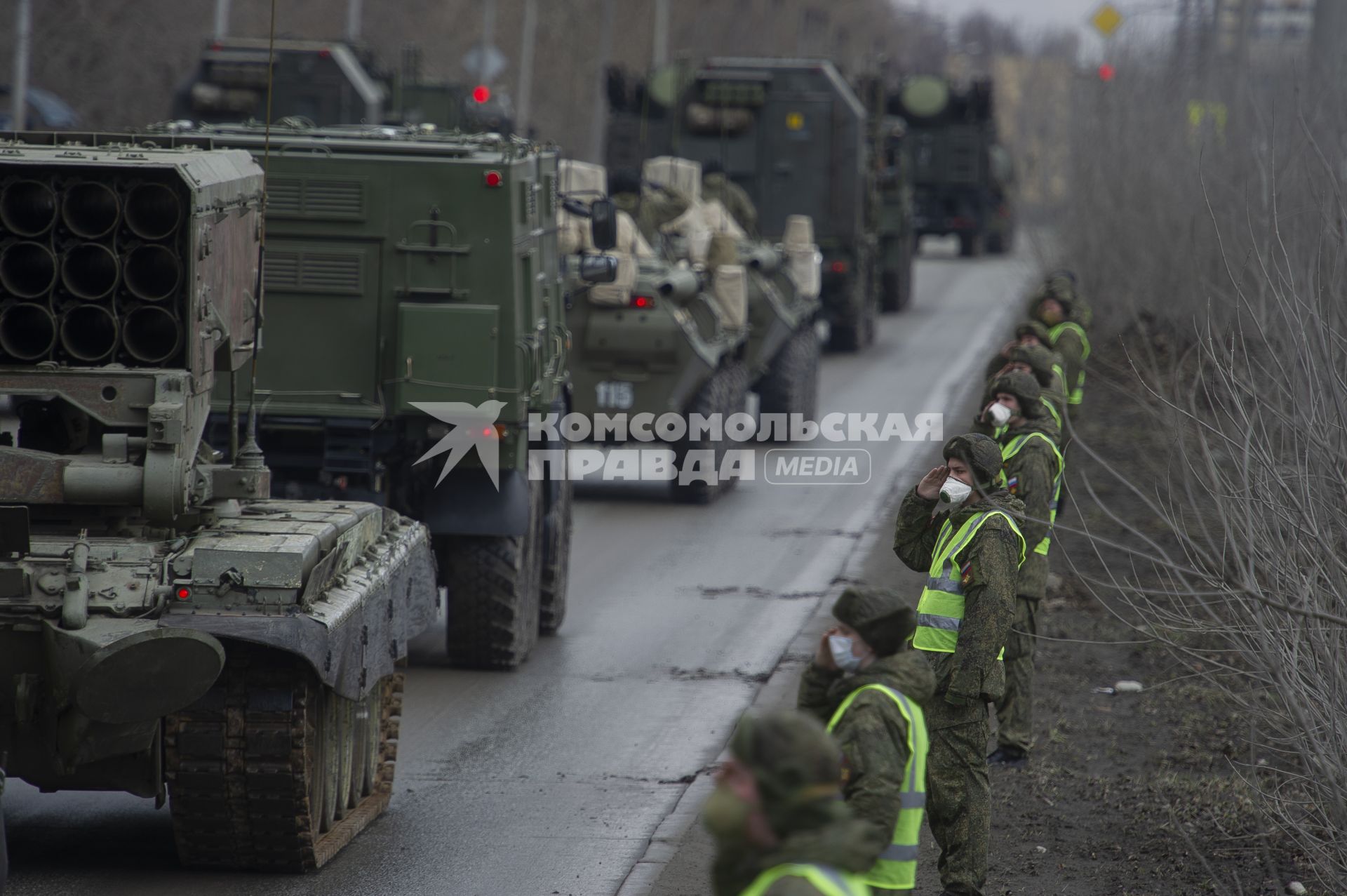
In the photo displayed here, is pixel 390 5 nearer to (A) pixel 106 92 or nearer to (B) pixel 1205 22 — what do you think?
(A) pixel 106 92

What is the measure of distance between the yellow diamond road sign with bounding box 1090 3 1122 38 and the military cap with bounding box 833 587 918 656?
21.6 meters

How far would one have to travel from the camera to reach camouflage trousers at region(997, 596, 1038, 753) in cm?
866

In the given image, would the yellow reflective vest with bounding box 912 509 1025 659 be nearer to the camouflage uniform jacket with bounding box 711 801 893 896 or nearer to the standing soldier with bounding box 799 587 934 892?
the standing soldier with bounding box 799 587 934 892

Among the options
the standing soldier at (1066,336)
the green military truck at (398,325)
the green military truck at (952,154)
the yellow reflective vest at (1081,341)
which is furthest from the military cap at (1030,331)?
the green military truck at (952,154)

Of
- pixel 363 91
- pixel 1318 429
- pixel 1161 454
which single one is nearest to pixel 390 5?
pixel 363 91

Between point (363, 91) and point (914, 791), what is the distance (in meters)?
19.4

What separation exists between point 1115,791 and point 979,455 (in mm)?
2151

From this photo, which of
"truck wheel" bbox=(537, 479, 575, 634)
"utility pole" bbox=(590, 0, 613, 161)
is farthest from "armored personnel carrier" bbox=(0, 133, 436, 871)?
"utility pole" bbox=(590, 0, 613, 161)

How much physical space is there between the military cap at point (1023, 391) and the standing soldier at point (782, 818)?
527cm

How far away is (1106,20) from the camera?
26.0 m

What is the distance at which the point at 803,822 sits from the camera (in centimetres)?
388

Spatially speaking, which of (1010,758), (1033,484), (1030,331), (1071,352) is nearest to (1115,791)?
(1010,758)

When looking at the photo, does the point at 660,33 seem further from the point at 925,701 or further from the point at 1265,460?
the point at 925,701

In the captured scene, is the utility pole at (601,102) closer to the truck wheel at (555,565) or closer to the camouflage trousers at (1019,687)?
the truck wheel at (555,565)
